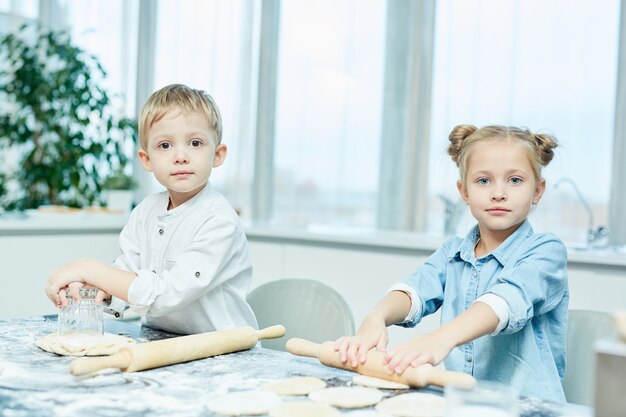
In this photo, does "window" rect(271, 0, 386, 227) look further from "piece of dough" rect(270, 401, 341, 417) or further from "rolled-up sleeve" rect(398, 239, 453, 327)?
"piece of dough" rect(270, 401, 341, 417)

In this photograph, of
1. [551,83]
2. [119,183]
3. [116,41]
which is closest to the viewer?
[551,83]

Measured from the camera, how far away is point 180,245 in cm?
154

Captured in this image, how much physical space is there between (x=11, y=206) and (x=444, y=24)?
2.62 meters

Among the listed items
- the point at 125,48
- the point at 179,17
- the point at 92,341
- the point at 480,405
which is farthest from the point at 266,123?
the point at 480,405

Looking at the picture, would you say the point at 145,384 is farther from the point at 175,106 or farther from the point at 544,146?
the point at 544,146

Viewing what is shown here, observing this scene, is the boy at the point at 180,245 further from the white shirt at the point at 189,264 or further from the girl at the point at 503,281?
the girl at the point at 503,281

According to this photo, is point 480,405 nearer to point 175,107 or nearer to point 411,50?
point 175,107

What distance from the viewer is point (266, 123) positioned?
3.90 meters

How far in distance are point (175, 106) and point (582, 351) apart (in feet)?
3.06

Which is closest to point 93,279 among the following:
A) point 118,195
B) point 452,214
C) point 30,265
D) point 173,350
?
point 173,350

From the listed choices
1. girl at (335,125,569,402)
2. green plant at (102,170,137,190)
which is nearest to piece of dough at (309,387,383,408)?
girl at (335,125,569,402)

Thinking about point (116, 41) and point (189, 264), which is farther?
point (116, 41)

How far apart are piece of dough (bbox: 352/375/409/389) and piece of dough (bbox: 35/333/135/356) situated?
1.39ft

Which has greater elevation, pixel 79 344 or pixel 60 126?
pixel 60 126
